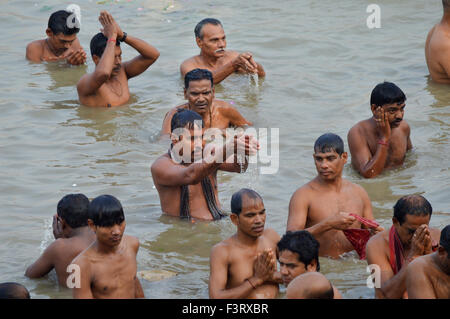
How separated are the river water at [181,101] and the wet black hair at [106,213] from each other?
0.76 m

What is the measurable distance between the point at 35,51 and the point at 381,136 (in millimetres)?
5984

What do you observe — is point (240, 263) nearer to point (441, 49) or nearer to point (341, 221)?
point (341, 221)

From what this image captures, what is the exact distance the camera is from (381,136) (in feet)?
26.8

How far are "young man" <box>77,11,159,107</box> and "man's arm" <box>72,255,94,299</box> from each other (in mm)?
4151

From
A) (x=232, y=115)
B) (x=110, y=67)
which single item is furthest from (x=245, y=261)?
(x=110, y=67)

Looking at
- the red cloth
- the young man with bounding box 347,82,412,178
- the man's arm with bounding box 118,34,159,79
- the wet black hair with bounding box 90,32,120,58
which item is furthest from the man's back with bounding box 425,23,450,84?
the red cloth

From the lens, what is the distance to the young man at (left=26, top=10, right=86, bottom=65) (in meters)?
11.6

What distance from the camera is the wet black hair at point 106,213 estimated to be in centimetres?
571

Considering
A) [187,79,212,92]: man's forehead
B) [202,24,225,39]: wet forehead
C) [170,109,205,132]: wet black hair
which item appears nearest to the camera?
[170,109,205,132]: wet black hair

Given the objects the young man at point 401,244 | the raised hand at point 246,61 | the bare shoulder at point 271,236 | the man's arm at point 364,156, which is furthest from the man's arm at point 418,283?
the raised hand at point 246,61

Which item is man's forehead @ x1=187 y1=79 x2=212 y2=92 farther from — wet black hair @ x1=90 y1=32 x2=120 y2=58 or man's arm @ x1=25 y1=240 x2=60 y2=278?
man's arm @ x1=25 y1=240 x2=60 y2=278

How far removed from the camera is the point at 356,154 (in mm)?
8266

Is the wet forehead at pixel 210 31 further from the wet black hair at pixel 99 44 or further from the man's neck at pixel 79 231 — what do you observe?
the man's neck at pixel 79 231
